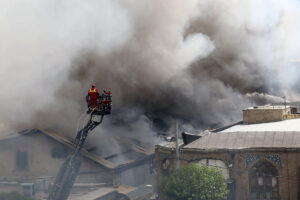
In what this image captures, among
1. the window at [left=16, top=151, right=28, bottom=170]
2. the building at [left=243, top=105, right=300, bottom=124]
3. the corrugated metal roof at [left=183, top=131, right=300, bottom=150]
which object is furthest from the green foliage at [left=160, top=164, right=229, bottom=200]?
the window at [left=16, top=151, right=28, bottom=170]

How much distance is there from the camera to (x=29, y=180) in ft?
144

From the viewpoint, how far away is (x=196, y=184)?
33562mm

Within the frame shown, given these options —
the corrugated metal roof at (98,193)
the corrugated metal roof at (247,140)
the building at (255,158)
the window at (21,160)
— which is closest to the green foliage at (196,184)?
the building at (255,158)

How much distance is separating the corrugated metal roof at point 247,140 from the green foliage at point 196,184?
2.75 m

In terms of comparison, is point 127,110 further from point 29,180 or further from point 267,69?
point 267,69

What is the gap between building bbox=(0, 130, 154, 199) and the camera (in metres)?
43.4

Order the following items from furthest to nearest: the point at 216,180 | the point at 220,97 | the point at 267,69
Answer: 1. the point at 267,69
2. the point at 220,97
3. the point at 216,180

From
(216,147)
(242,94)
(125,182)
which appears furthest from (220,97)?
(216,147)

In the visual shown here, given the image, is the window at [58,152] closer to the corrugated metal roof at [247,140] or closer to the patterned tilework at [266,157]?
the corrugated metal roof at [247,140]

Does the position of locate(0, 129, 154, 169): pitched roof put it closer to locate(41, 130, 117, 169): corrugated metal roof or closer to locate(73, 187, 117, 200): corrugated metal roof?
locate(41, 130, 117, 169): corrugated metal roof

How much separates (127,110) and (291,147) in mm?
22763

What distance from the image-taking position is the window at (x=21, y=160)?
44.6m

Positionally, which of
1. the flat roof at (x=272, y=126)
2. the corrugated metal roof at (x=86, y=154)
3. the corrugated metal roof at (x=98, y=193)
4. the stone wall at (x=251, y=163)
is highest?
the flat roof at (x=272, y=126)

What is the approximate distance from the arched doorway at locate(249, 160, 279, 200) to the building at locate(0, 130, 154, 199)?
39.2 feet
